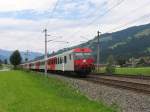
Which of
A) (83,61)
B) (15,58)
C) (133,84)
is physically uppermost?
(15,58)

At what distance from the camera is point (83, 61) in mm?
45656

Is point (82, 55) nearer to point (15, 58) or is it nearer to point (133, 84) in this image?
point (133, 84)

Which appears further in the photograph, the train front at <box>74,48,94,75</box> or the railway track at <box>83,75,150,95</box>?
the train front at <box>74,48,94,75</box>

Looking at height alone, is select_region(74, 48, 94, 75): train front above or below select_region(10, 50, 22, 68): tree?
below

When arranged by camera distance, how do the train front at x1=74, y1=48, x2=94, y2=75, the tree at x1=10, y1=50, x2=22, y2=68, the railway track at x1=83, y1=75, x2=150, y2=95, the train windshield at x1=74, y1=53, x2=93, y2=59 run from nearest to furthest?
1. the railway track at x1=83, y1=75, x2=150, y2=95
2. the train front at x1=74, y1=48, x2=94, y2=75
3. the train windshield at x1=74, y1=53, x2=93, y2=59
4. the tree at x1=10, y1=50, x2=22, y2=68

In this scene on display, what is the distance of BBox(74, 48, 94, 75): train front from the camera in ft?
147

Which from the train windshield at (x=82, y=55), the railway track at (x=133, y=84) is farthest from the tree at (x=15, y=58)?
the railway track at (x=133, y=84)

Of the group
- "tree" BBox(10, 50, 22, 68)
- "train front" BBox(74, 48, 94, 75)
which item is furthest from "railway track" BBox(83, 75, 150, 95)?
"tree" BBox(10, 50, 22, 68)

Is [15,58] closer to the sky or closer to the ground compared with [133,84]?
closer to the sky

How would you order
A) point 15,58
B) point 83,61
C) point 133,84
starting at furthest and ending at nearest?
1. point 15,58
2. point 83,61
3. point 133,84

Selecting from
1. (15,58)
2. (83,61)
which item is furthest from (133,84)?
(15,58)

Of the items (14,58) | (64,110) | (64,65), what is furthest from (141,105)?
(14,58)

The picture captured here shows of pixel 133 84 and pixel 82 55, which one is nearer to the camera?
pixel 133 84

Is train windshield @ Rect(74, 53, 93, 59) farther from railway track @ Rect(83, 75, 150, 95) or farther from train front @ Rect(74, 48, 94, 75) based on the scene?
railway track @ Rect(83, 75, 150, 95)
